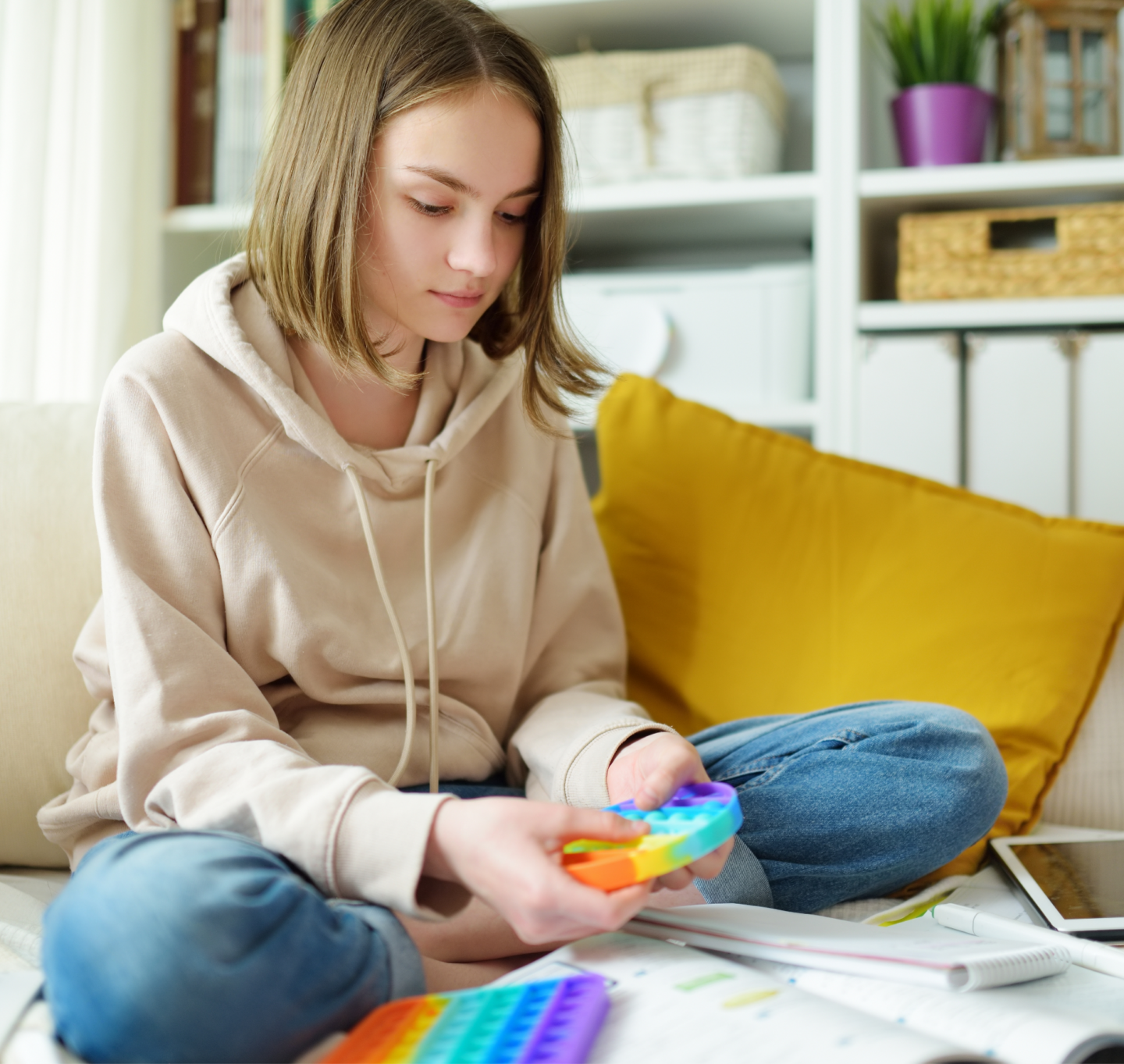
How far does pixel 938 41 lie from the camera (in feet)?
4.49

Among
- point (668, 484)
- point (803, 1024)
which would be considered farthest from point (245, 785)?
point (668, 484)

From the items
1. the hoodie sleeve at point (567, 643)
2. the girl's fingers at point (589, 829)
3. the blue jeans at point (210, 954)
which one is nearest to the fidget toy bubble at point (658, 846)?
the girl's fingers at point (589, 829)

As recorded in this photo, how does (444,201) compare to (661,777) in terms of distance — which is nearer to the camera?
(661,777)

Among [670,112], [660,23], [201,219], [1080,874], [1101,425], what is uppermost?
[660,23]

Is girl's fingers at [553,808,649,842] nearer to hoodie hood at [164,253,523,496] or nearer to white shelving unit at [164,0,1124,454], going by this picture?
hoodie hood at [164,253,523,496]

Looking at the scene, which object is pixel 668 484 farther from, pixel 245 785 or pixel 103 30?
pixel 103 30

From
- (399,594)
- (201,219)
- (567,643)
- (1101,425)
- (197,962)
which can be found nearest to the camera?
(197,962)

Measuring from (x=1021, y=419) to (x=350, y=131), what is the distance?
0.90 metres

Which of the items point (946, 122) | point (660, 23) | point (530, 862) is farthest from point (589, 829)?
point (660, 23)

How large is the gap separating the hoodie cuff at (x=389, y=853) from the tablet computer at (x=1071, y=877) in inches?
16.2

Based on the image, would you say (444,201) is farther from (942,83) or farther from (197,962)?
(942,83)

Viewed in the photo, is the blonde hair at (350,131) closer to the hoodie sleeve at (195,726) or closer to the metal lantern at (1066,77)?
the hoodie sleeve at (195,726)

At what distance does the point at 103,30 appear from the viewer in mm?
1376

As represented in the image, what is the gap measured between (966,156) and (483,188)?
84 cm
